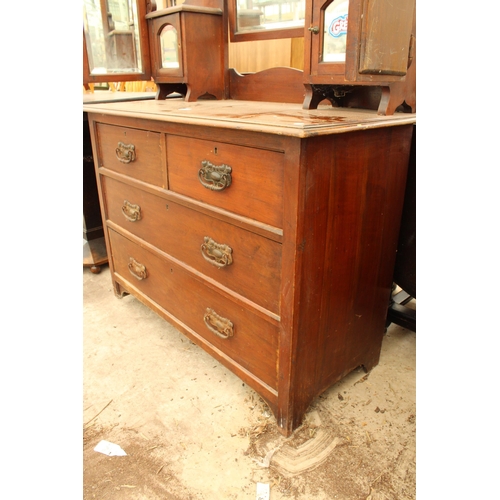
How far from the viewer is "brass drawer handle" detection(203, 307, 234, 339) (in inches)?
53.4

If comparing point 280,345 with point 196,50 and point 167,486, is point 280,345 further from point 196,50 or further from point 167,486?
point 196,50

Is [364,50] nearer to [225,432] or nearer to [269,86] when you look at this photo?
[269,86]

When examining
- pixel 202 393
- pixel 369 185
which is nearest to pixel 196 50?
Answer: pixel 369 185

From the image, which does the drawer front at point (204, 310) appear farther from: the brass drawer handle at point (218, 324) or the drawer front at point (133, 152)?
the drawer front at point (133, 152)

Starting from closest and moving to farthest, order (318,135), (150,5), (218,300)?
(318,135)
(218,300)
(150,5)

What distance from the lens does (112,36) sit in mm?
1817

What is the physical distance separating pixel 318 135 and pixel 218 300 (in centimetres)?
68

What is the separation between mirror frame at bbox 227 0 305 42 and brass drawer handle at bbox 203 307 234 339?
109cm

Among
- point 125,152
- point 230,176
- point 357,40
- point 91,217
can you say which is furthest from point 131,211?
point 357,40

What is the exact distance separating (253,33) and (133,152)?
27.9 inches

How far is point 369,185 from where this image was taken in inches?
45.9

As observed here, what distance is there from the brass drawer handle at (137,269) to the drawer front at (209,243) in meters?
0.14

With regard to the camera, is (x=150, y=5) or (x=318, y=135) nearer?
(x=318, y=135)

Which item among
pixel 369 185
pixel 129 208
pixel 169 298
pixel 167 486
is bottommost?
pixel 167 486
